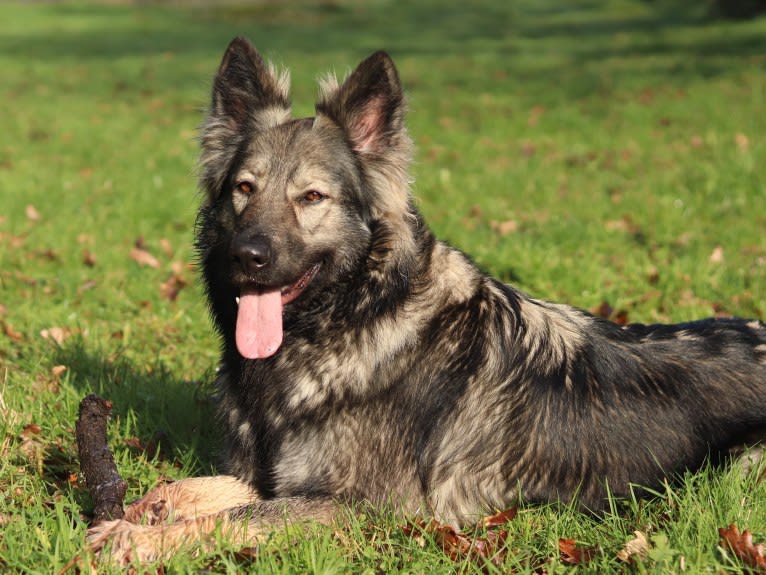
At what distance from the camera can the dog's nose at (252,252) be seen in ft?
12.5

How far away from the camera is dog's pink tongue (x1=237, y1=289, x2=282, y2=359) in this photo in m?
4.00

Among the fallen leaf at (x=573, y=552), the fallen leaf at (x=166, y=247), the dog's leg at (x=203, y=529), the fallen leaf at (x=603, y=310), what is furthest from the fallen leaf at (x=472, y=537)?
the fallen leaf at (x=166, y=247)

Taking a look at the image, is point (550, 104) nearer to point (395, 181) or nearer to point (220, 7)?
point (395, 181)

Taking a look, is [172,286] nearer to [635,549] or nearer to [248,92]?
[248,92]

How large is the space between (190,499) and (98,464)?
437 mm

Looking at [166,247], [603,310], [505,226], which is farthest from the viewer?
[505,226]

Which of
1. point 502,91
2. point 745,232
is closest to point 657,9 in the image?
point 502,91

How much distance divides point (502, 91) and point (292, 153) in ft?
47.1

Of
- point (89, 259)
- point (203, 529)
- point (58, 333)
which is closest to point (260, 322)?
point (203, 529)

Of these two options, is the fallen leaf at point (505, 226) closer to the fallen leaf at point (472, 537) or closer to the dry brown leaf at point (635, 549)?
the fallen leaf at point (472, 537)

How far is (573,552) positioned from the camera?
3564 mm

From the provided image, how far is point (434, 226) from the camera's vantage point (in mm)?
9188

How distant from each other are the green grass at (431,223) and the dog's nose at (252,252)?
3.89 feet

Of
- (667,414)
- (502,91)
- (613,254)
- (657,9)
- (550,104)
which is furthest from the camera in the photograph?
(657,9)
